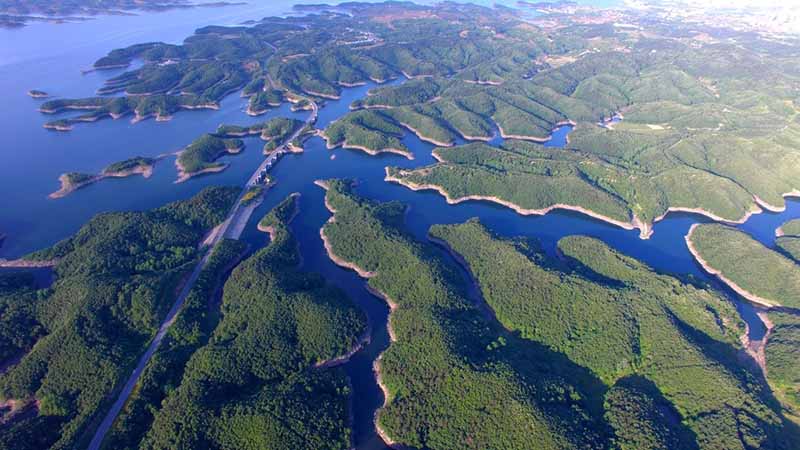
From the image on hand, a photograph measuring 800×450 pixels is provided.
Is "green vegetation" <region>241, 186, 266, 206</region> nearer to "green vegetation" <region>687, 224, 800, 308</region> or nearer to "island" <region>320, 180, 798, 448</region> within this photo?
"island" <region>320, 180, 798, 448</region>

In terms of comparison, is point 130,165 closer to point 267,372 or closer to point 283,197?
point 283,197

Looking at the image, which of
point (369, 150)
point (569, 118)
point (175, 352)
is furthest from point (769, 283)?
point (175, 352)

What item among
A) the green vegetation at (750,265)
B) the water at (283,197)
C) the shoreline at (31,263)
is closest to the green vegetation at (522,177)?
the water at (283,197)

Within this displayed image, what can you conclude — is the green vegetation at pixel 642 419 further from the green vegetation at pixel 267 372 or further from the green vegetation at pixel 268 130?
the green vegetation at pixel 268 130

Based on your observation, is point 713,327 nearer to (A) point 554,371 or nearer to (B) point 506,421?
(A) point 554,371

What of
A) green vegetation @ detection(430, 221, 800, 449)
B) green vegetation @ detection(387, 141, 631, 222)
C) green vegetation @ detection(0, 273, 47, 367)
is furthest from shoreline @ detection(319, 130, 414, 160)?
green vegetation @ detection(0, 273, 47, 367)

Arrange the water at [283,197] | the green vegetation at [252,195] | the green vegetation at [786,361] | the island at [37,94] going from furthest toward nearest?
the island at [37,94] → the green vegetation at [252,195] → the water at [283,197] → the green vegetation at [786,361]

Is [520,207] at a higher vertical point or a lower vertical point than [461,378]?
lower
